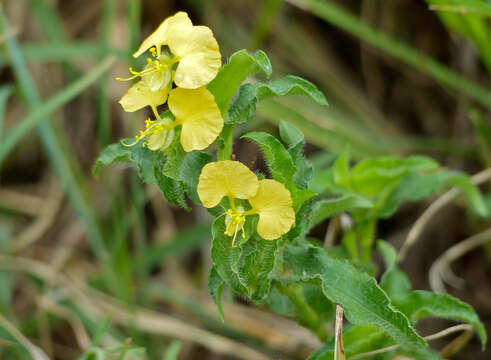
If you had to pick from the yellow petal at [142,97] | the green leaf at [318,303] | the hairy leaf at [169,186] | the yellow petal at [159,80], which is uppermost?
the yellow petal at [159,80]

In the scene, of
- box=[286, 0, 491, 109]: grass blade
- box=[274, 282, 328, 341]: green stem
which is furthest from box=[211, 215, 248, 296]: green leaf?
box=[286, 0, 491, 109]: grass blade

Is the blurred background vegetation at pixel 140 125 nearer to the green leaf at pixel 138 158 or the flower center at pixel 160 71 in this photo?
the green leaf at pixel 138 158

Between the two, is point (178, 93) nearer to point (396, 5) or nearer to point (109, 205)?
point (109, 205)

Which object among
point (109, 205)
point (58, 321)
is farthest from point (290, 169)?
point (109, 205)

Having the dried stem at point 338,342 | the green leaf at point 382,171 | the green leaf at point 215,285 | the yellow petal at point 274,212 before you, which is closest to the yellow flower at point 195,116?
the yellow petal at point 274,212

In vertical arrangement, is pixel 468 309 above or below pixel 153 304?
above

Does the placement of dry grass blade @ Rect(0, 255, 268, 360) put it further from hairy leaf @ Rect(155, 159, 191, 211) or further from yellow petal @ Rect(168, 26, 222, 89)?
yellow petal @ Rect(168, 26, 222, 89)

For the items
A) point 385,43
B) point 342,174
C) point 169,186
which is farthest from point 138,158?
point 385,43
